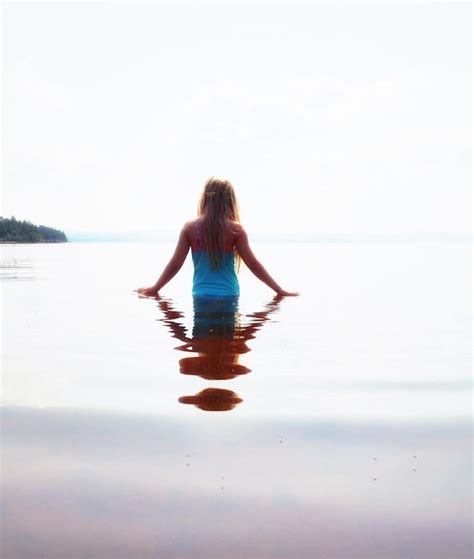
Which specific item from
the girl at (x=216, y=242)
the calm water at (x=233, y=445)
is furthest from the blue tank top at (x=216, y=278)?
the calm water at (x=233, y=445)

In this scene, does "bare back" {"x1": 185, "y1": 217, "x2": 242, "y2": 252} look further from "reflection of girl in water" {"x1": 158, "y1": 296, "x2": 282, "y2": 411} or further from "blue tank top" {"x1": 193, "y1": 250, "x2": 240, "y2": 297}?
"reflection of girl in water" {"x1": 158, "y1": 296, "x2": 282, "y2": 411}

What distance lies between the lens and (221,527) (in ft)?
6.22

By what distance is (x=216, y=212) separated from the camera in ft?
22.3

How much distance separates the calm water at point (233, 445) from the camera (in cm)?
186

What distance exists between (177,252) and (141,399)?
3998mm

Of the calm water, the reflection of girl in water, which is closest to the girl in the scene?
the reflection of girl in water

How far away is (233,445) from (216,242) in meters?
4.37

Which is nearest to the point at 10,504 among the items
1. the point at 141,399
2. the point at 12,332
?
the point at 141,399

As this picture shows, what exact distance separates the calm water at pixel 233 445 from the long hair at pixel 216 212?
1.40 metres

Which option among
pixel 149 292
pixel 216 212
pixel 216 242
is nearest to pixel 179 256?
pixel 216 242

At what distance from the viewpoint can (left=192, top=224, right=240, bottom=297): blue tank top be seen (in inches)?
272

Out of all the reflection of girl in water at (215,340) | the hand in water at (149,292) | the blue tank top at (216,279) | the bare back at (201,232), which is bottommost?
the reflection of girl in water at (215,340)

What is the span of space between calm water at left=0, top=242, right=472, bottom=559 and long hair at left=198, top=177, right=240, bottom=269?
140cm

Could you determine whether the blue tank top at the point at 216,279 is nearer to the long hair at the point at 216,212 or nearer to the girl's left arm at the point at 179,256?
the long hair at the point at 216,212
